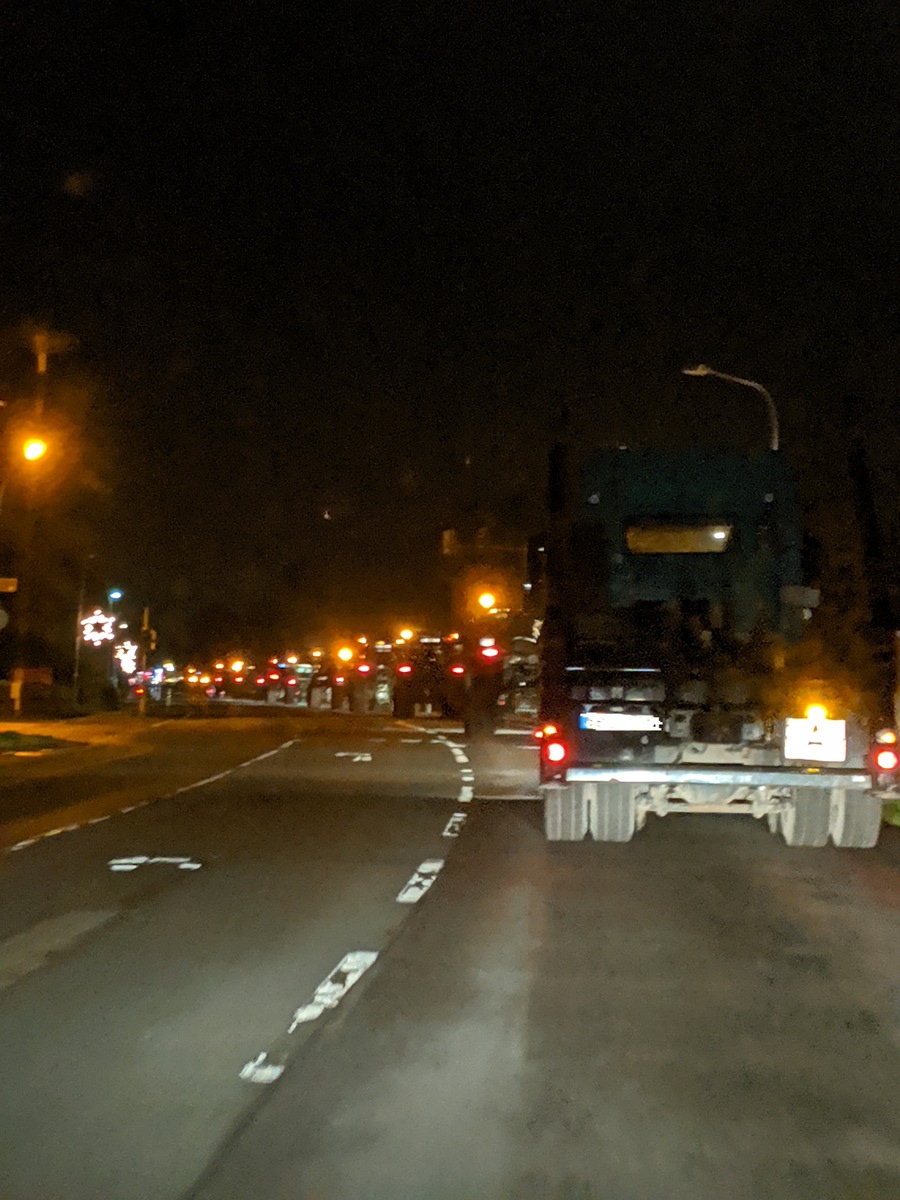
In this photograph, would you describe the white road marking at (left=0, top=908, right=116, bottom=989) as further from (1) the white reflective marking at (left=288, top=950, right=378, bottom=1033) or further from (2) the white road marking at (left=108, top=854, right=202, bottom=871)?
(2) the white road marking at (left=108, top=854, right=202, bottom=871)

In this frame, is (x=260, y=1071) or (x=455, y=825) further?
(x=455, y=825)

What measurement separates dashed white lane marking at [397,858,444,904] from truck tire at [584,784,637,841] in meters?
1.54

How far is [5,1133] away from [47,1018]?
6.08 feet

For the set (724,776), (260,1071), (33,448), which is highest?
(33,448)

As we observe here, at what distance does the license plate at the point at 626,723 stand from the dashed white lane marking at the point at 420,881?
186cm

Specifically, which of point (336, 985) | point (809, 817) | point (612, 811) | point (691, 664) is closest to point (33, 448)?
point (612, 811)

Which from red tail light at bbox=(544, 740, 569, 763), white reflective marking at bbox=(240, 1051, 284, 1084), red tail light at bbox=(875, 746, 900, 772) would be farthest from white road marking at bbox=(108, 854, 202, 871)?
white reflective marking at bbox=(240, 1051, 284, 1084)

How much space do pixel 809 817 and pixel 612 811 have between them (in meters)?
1.84

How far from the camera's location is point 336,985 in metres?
8.27

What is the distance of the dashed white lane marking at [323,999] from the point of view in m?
6.47

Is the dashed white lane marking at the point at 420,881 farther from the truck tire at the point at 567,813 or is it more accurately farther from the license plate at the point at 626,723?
the license plate at the point at 626,723

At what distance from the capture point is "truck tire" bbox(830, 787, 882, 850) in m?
13.4

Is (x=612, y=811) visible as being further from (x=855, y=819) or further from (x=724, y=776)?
(x=855, y=819)

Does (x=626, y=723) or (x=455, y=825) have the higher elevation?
(x=626, y=723)
